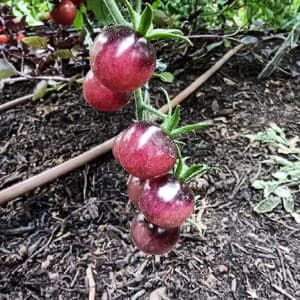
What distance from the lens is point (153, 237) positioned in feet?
2.45

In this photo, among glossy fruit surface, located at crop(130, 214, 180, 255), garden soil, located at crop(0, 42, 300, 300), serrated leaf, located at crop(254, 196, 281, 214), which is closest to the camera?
glossy fruit surface, located at crop(130, 214, 180, 255)

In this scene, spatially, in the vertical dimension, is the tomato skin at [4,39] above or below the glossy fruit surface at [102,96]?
below

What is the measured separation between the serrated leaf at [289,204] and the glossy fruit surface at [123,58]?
27.0 inches

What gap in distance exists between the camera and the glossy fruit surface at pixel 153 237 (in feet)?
2.45

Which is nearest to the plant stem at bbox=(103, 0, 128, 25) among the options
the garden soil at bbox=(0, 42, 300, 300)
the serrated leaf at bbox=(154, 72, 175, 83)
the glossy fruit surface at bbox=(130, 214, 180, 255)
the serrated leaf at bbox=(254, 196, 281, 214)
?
the serrated leaf at bbox=(154, 72, 175, 83)

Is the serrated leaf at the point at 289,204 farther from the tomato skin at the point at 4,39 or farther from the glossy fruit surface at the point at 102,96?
the tomato skin at the point at 4,39

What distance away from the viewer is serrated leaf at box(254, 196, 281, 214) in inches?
44.1

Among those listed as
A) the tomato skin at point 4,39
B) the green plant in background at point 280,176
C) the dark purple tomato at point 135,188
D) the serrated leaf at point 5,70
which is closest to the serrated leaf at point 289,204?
the green plant in background at point 280,176

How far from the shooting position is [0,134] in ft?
4.77

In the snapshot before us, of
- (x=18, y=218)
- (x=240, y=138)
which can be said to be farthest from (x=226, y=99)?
(x=18, y=218)

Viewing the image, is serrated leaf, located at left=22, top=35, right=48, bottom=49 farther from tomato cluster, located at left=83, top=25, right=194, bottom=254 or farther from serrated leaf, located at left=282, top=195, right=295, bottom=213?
serrated leaf, located at left=282, top=195, right=295, bottom=213

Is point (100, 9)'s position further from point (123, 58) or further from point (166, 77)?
point (123, 58)

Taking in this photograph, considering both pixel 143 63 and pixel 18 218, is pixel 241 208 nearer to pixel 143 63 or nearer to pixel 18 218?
pixel 18 218

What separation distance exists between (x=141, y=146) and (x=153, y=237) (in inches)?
8.1
